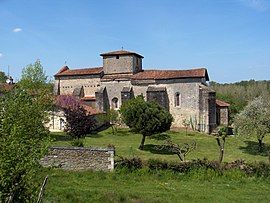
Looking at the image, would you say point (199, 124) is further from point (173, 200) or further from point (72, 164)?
point (173, 200)

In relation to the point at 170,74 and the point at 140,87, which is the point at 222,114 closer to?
the point at 170,74

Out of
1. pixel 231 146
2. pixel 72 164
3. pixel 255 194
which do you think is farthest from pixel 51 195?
pixel 231 146

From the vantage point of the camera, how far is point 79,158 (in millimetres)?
22688

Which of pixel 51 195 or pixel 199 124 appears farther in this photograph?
pixel 199 124

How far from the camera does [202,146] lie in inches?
1459

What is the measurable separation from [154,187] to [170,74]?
107ft

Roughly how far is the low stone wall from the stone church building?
26.7m

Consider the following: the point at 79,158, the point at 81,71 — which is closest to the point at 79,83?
the point at 81,71

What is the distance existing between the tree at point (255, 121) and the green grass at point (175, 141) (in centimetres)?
184

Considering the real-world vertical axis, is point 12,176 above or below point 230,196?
above

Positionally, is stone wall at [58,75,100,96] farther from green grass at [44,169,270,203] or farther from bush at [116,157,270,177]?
bush at [116,157,270,177]

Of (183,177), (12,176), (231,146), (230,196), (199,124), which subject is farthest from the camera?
(199,124)

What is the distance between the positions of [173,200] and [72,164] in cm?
868

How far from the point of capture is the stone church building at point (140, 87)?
1871 inches
